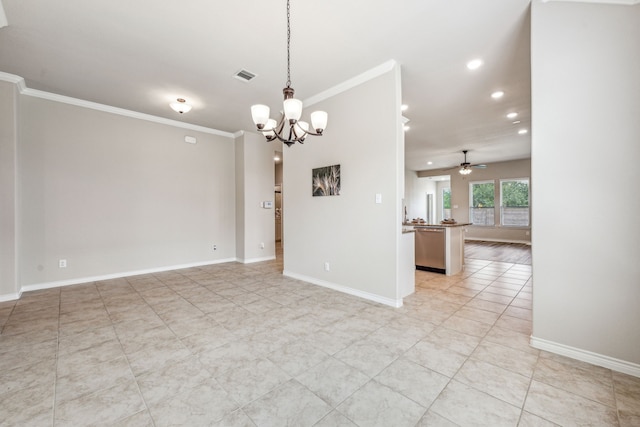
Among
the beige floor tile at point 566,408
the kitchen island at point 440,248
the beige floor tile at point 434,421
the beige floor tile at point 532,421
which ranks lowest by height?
the beige floor tile at point 566,408

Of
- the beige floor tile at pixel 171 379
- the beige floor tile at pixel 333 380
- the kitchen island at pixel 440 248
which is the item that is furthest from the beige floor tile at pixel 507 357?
the kitchen island at pixel 440 248

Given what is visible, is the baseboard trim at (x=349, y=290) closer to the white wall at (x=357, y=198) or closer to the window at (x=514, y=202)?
the white wall at (x=357, y=198)

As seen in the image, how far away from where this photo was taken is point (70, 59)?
3213 millimetres

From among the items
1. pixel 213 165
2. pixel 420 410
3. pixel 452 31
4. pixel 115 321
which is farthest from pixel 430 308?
pixel 213 165


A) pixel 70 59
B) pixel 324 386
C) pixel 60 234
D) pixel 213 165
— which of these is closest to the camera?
pixel 324 386

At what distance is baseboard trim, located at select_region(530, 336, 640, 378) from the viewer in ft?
6.38

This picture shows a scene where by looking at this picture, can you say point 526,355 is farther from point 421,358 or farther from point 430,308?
point 430,308

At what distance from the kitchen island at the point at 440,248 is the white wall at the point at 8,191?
587 cm

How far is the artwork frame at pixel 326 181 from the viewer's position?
3.91 meters

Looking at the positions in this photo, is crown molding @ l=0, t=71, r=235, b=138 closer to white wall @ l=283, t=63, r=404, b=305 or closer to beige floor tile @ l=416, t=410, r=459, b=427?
white wall @ l=283, t=63, r=404, b=305

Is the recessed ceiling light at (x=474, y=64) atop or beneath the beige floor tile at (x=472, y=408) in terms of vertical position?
atop

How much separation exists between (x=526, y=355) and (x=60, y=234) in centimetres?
626

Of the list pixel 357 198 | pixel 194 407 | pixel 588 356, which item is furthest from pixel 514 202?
pixel 194 407

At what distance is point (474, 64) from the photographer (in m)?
3.34
